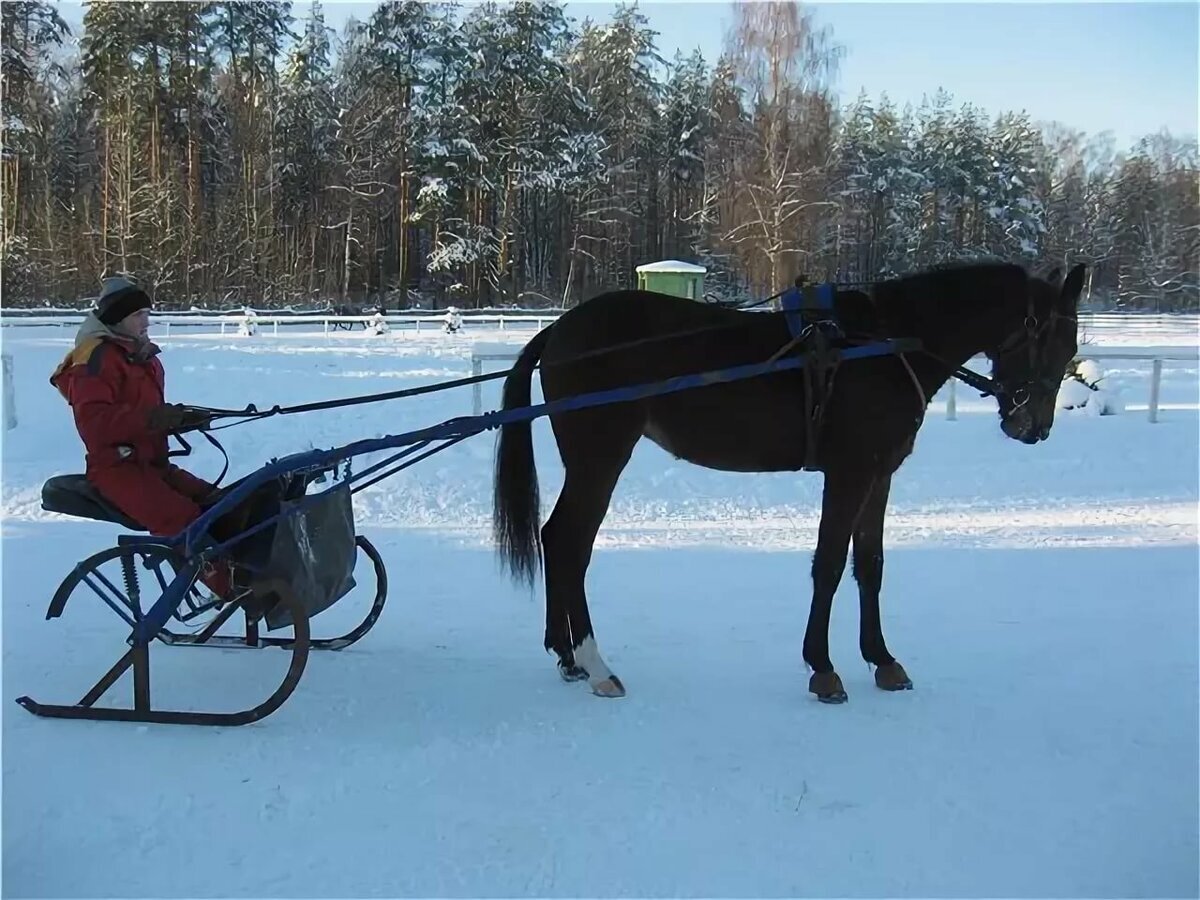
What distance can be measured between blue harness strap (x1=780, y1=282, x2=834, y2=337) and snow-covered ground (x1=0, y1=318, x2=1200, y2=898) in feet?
5.31

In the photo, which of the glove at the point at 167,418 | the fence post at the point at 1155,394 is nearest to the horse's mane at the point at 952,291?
the glove at the point at 167,418

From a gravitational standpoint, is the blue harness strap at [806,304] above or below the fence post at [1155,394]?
above

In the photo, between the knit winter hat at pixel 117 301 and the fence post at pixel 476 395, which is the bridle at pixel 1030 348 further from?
the fence post at pixel 476 395

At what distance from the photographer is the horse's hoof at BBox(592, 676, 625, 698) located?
4.11 metres

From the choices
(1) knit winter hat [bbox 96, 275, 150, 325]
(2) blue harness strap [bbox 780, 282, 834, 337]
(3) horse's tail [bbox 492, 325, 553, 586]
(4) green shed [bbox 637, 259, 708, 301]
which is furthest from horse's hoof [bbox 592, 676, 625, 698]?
(4) green shed [bbox 637, 259, 708, 301]

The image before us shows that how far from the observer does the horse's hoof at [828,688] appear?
4055mm

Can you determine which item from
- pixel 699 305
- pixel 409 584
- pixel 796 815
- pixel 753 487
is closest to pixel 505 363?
pixel 753 487

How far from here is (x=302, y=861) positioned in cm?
280

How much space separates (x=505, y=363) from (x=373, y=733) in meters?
12.4

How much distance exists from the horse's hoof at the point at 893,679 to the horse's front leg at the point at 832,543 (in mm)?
210

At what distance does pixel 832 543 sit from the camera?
166 inches

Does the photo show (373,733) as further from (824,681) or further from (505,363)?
(505,363)

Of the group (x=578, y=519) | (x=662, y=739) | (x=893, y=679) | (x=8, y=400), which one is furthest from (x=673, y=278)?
(x=662, y=739)

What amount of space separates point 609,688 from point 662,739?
19.5 inches
